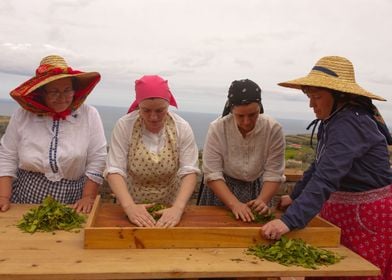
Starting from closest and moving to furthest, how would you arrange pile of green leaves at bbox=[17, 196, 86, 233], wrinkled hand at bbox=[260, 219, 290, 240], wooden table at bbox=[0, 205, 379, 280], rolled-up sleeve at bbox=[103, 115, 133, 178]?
wooden table at bbox=[0, 205, 379, 280]
wrinkled hand at bbox=[260, 219, 290, 240]
pile of green leaves at bbox=[17, 196, 86, 233]
rolled-up sleeve at bbox=[103, 115, 133, 178]

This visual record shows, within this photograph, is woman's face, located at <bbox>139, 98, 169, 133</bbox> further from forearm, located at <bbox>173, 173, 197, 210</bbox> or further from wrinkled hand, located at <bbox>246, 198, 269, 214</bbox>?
wrinkled hand, located at <bbox>246, 198, 269, 214</bbox>

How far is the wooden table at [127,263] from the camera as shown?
6.81 ft

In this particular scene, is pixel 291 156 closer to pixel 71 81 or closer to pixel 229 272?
pixel 71 81

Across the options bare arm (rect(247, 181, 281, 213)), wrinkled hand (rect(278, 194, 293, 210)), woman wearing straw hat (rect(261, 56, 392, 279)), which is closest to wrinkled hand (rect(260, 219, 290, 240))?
woman wearing straw hat (rect(261, 56, 392, 279))

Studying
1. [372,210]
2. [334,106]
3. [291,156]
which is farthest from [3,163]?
[291,156]

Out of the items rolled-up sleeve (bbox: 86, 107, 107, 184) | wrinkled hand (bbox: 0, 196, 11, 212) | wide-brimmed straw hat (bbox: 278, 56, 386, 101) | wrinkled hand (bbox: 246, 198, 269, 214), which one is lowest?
wrinkled hand (bbox: 0, 196, 11, 212)

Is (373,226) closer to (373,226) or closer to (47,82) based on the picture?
(373,226)

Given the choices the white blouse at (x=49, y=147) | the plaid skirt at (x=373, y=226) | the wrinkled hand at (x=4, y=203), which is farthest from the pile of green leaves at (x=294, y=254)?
the wrinkled hand at (x=4, y=203)

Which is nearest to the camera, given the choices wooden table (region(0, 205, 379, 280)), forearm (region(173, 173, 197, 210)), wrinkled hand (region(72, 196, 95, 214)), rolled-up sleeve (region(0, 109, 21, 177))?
wooden table (region(0, 205, 379, 280))

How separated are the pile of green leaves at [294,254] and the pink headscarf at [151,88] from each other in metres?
1.12

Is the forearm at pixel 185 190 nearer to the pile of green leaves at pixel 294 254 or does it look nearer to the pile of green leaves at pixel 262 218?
the pile of green leaves at pixel 262 218

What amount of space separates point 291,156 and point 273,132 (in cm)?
267

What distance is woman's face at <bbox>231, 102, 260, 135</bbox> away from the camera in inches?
118

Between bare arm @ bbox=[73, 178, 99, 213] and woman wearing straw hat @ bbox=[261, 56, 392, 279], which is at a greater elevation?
woman wearing straw hat @ bbox=[261, 56, 392, 279]
